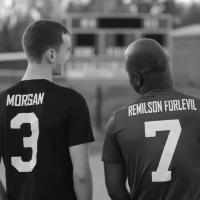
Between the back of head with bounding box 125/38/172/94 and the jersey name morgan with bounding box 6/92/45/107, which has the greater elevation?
the back of head with bounding box 125/38/172/94

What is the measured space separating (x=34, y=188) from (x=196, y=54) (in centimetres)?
3087

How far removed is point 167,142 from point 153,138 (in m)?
0.07

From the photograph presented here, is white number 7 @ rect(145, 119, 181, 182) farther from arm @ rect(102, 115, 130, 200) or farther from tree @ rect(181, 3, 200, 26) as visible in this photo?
tree @ rect(181, 3, 200, 26)

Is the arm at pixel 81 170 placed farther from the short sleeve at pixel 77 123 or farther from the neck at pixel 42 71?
the neck at pixel 42 71

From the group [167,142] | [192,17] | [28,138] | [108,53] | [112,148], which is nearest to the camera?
[167,142]

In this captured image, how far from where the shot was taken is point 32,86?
135 inches

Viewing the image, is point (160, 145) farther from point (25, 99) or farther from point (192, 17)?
point (192, 17)

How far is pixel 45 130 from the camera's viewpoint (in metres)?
3.34

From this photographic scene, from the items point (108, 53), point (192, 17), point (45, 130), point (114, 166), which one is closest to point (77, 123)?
point (45, 130)

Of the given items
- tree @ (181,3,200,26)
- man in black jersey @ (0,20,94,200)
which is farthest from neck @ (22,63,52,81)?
tree @ (181,3,200,26)

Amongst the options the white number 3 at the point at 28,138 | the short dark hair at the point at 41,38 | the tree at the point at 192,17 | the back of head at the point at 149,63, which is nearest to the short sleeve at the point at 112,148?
the back of head at the point at 149,63

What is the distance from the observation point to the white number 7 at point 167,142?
312cm

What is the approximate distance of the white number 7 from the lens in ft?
10.2

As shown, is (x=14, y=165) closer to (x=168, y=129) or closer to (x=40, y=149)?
(x=40, y=149)
